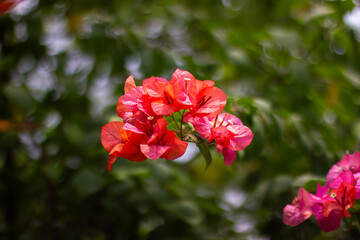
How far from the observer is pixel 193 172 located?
77.5 inches

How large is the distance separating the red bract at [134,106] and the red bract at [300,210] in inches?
12.1

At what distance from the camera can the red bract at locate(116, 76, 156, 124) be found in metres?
0.55

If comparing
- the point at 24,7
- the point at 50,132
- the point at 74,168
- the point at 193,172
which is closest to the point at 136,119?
the point at 74,168

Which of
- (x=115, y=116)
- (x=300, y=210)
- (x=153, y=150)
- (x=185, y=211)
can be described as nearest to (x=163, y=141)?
(x=153, y=150)

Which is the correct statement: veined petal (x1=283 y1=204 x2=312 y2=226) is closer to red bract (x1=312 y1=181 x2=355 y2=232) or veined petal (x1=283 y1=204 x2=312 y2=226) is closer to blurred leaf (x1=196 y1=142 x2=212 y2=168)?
red bract (x1=312 y1=181 x2=355 y2=232)

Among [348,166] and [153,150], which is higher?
[348,166]

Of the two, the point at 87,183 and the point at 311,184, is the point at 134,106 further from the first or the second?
the point at 87,183

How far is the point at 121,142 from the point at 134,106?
61 mm

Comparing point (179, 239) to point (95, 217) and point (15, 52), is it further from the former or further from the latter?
point (15, 52)

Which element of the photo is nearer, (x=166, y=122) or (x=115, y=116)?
(x=166, y=122)

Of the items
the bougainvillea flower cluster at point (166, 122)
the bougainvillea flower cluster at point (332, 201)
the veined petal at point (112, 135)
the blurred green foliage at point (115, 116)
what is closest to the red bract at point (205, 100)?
the bougainvillea flower cluster at point (166, 122)

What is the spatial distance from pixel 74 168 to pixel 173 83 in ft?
2.90

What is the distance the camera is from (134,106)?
57 cm

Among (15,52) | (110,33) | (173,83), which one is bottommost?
(15,52)
